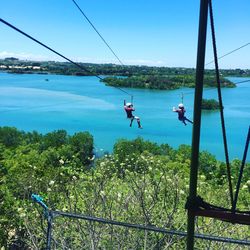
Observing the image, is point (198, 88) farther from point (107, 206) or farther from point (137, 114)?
point (137, 114)

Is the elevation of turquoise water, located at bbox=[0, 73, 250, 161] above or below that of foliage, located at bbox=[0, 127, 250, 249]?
below

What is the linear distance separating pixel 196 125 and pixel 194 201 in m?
0.38

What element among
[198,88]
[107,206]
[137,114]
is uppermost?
[198,88]

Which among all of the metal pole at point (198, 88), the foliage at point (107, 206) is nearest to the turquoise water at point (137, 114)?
the foliage at point (107, 206)

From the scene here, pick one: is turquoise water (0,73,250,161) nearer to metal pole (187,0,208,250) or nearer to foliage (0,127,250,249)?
foliage (0,127,250,249)

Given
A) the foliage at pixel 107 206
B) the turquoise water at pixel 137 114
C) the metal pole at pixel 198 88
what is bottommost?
the turquoise water at pixel 137 114

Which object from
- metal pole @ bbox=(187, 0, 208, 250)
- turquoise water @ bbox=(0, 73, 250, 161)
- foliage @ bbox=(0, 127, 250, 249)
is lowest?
turquoise water @ bbox=(0, 73, 250, 161)

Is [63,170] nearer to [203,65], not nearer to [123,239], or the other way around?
[123,239]

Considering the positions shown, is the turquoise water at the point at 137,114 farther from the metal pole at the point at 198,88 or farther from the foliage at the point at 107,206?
the metal pole at the point at 198,88

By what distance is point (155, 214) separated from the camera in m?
7.67

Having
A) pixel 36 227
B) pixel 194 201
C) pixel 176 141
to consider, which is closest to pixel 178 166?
pixel 36 227

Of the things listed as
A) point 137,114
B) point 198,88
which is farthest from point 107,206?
point 137,114

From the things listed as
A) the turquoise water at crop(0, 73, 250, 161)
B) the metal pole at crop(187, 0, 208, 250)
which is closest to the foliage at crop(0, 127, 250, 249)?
the metal pole at crop(187, 0, 208, 250)

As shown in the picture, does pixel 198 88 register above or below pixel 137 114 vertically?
above
